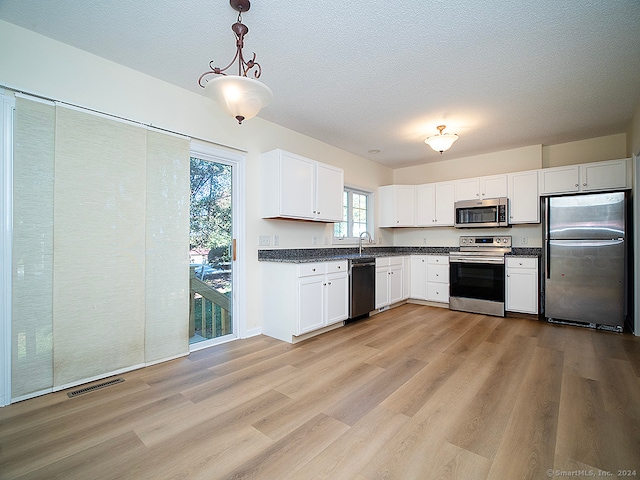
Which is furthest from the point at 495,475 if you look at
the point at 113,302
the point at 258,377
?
the point at 113,302

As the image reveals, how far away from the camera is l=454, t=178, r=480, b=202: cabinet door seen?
485cm

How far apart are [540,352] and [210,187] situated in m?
3.78

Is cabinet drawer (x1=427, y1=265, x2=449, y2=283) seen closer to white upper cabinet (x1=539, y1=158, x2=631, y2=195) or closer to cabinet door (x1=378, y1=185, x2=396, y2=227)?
cabinet door (x1=378, y1=185, x2=396, y2=227)

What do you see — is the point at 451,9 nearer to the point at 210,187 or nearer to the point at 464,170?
the point at 210,187

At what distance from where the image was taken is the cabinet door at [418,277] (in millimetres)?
5152

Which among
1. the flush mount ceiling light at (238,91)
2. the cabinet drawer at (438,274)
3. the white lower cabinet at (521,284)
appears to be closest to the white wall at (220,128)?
the white lower cabinet at (521,284)

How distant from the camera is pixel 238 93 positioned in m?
1.78

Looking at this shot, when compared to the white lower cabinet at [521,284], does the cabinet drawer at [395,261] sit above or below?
above

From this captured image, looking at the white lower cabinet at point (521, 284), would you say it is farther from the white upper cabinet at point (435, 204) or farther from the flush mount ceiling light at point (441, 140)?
the flush mount ceiling light at point (441, 140)

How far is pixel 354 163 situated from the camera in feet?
16.9

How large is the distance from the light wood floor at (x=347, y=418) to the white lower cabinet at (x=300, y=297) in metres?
0.41

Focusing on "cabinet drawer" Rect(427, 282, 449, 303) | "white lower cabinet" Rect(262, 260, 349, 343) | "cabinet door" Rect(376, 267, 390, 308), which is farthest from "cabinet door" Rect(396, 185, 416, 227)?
"white lower cabinet" Rect(262, 260, 349, 343)

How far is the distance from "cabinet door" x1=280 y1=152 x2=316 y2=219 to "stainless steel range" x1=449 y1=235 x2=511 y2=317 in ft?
8.50

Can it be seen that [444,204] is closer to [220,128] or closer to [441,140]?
[441,140]
